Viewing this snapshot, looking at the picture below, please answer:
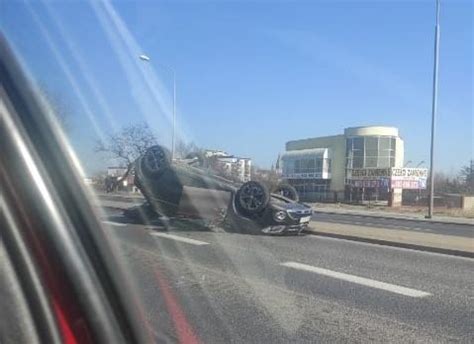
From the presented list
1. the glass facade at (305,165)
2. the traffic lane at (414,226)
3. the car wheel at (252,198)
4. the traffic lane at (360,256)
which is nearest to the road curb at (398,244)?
the traffic lane at (360,256)

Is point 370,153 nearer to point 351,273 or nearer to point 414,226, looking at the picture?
point 414,226

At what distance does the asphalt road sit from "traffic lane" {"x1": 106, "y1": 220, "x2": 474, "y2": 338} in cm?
2

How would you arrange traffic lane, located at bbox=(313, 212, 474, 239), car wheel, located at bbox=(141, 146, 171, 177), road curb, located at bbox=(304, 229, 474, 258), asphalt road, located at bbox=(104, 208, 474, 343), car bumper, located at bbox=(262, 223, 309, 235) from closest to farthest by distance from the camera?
asphalt road, located at bbox=(104, 208, 474, 343)
road curb, located at bbox=(304, 229, 474, 258)
car wheel, located at bbox=(141, 146, 171, 177)
car bumper, located at bbox=(262, 223, 309, 235)
traffic lane, located at bbox=(313, 212, 474, 239)

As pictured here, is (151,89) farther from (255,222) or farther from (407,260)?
(255,222)

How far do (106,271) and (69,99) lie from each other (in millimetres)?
840

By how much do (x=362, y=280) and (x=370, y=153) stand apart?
64773 mm

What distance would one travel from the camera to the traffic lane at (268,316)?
5516 millimetres

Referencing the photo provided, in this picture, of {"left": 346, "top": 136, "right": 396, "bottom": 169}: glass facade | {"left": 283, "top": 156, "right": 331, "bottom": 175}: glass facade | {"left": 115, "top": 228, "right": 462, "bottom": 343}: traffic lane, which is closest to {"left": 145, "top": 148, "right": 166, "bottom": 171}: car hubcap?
{"left": 115, "top": 228, "right": 462, "bottom": 343}: traffic lane

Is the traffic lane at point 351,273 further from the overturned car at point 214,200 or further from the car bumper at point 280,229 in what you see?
the overturned car at point 214,200

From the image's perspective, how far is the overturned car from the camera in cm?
1390

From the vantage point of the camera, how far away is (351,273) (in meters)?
9.23

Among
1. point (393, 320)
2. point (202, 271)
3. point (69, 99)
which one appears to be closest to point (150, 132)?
point (69, 99)

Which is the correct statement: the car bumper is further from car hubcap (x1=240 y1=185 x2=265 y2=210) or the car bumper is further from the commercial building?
the commercial building

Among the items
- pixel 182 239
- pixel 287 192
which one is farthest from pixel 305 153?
pixel 182 239
